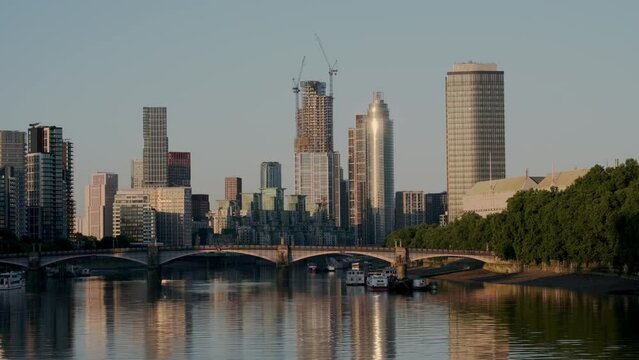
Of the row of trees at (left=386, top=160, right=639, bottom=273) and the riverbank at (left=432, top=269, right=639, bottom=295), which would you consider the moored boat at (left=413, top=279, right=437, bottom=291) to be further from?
the row of trees at (left=386, top=160, right=639, bottom=273)

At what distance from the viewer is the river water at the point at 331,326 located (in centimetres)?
9656

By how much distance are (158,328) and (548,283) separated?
70346 mm

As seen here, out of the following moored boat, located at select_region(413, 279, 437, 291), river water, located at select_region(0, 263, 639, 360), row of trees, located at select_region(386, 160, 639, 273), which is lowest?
river water, located at select_region(0, 263, 639, 360)

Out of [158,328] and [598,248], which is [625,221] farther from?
[158,328]

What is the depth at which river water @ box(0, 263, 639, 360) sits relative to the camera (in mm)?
96562

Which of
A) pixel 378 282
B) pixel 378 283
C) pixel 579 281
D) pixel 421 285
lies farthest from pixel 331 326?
pixel 378 282

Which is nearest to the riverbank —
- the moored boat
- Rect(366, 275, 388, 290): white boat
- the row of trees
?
the row of trees

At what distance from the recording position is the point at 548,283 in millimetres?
176875

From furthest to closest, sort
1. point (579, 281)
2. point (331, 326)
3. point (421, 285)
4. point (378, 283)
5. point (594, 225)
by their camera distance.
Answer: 1. point (378, 283)
2. point (421, 285)
3. point (579, 281)
4. point (594, 225)
5. point (331, 326)

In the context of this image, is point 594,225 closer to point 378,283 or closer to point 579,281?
point 579,281

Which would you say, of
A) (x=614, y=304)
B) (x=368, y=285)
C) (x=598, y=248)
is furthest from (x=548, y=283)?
(x=614, y=304)

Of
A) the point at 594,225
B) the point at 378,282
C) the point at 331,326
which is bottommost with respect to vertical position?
the point at 331,326

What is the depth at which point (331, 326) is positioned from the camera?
120 metres

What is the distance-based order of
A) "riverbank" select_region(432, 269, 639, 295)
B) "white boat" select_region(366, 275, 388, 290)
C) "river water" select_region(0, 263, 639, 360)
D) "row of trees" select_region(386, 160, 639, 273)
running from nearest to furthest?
"river water" select_region(0, 263, 639, 360)
"riverbank" select_region(432, 269, 639, 295)
"row of trees" select_region(386, 160, 639, 273)
"white boat" select_region(366, 275, 388, 290)
